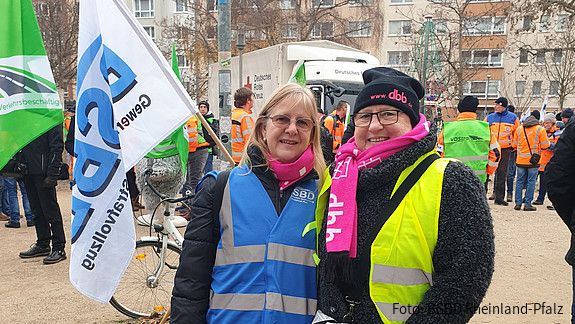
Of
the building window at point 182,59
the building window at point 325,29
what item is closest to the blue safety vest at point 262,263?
the building window at point 325,29

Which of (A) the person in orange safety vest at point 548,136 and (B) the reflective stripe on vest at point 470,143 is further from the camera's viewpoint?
(A) the person in orange safety vest at point 548,136

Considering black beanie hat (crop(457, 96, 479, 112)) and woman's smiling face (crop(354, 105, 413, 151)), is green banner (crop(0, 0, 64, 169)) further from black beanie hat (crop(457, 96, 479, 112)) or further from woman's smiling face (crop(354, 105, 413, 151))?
black beanie hat (crop(457, 96, 479, 112))

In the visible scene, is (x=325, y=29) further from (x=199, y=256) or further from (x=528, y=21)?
(x=199, y=256)

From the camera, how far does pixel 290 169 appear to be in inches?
85.5

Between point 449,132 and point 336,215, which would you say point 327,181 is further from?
point 449,132

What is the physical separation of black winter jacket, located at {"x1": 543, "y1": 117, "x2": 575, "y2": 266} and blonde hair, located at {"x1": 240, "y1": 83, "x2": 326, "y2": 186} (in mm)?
1893

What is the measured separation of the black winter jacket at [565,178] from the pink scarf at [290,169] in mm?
1991

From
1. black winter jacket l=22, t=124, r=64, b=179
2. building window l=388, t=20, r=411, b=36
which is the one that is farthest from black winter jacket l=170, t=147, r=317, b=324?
building window l=388, t=20, r=411, b=36

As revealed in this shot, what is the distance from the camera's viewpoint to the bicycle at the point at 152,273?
4.46m

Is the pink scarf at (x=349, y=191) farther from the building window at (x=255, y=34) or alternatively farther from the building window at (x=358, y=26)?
the building window at (x=358, y=26)

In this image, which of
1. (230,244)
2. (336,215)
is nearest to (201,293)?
(230,244)

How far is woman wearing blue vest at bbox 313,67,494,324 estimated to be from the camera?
5.49 feet

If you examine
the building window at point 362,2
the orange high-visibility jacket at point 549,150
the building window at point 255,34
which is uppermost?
the building window at point 362,2

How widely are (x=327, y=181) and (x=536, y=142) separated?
959 centimetres
